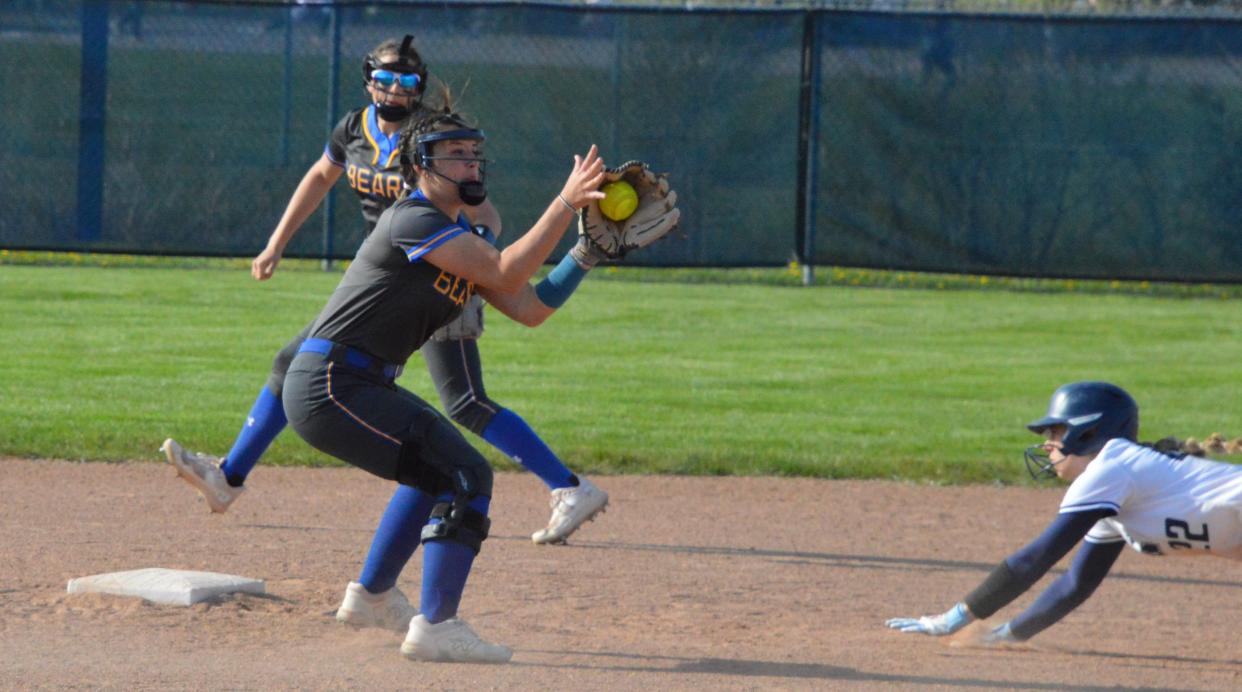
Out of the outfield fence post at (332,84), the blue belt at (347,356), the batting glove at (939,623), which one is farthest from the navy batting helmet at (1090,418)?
the outfield fence post at (332,84)

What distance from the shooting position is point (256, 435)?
5465mm

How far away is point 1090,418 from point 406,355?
71.3 inches

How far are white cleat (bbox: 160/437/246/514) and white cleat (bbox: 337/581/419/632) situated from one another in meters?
1.14

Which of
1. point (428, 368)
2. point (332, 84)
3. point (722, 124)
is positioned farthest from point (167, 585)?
point (722, 124)

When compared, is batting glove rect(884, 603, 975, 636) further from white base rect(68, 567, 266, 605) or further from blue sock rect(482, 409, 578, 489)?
white base rect(68, 567, 266, 605)

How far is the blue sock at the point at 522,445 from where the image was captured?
5.56 meters

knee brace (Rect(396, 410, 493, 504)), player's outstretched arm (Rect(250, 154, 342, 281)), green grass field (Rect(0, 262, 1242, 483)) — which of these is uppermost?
player's outstretched arm (Rect(250, 154, 342, 281))

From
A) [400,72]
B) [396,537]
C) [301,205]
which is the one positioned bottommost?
[396,537]

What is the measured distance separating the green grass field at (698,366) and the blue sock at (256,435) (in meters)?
1.77

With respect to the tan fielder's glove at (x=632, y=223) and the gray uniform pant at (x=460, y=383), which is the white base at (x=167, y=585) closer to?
the gray uniform pant at (x=460, y=383)

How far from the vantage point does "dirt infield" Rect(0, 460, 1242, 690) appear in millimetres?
4152

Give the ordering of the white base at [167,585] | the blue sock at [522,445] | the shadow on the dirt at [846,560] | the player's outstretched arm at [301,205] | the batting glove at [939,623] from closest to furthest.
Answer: the batting glove at [939,623], the white base at [167,585], the blue sock at [522,445], the shadow on the dirt at [846,560], the player's outstretched arm at [301,205]

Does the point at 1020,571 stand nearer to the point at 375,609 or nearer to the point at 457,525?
the point at 457,525

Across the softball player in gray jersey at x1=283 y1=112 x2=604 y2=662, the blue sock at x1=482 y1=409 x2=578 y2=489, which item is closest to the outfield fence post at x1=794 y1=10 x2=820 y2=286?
the blue sock at x1=482 y1=409 x2=578 y2=489
